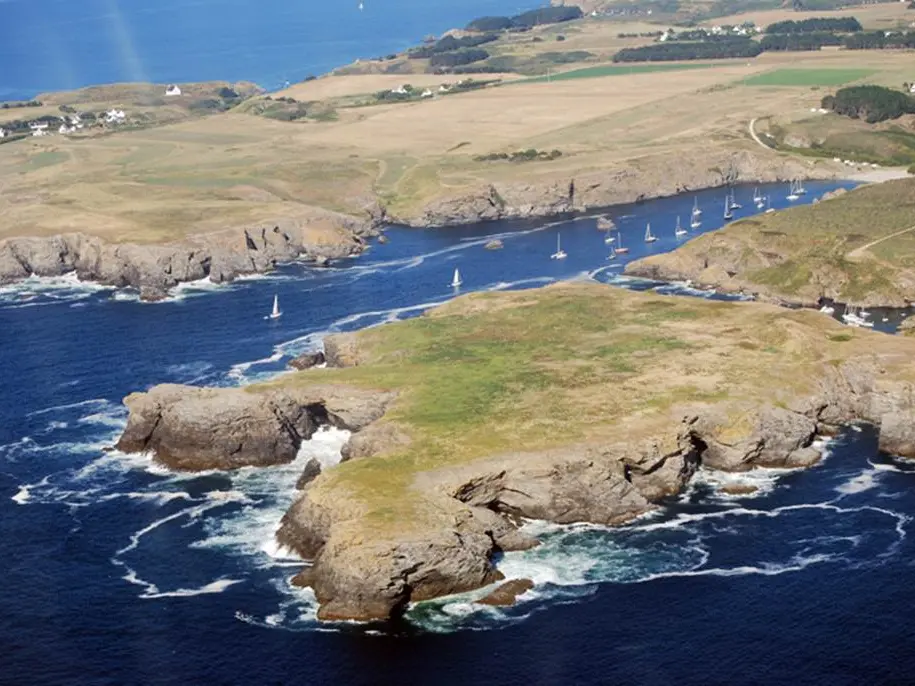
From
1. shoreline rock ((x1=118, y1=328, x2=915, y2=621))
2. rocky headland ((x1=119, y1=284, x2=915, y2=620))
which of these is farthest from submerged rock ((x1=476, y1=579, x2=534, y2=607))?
shoreline rock ((x1=118, y1=328, x2=915, y2=621))

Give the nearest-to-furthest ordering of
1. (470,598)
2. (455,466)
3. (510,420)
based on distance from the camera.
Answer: (470,598) < (455,466) < (510,420)

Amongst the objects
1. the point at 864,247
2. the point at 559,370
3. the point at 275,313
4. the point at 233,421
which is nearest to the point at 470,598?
the point at 233,421

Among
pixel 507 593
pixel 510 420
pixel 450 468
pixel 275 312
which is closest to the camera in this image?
pixel 507 593

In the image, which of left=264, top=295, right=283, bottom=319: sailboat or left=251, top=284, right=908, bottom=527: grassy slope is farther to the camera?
left=264, top=295, right=283, bottom=319: sailboat

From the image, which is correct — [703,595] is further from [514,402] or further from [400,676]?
[514,402]

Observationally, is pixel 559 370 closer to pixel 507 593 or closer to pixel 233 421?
pixel 233 421

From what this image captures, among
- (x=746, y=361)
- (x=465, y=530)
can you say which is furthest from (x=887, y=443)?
(x=465, y=530)

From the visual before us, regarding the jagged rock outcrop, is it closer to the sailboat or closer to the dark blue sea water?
the dark blue sea water
